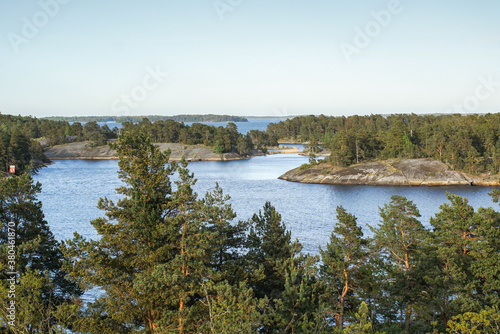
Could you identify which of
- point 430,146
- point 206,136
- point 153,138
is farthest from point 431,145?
point 153,138

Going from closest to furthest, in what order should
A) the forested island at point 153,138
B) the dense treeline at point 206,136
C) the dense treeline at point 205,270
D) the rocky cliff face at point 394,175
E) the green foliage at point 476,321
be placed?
the green foliage at point 476,321
the dense treeline at point 205,270
the rocky cliff face at point 394,175
the forested island at point 153,138
the dense treeline at point 206,136

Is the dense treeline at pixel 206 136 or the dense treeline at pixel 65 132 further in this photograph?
the dense treeline at pixel 65 132

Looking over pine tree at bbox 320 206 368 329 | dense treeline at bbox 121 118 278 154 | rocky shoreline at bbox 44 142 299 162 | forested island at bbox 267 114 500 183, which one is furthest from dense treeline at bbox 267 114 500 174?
pine tree at bbox 320 206 368 329

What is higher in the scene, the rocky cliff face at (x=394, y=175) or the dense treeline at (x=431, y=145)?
the dense treeline at (x=431, y=145)

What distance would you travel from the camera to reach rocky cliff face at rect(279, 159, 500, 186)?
69.2m

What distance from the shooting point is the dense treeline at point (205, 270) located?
13755 mm

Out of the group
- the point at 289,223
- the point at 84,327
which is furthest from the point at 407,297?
the point at 289,223

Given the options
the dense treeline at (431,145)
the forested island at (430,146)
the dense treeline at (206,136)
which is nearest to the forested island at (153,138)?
the dense treeline at (206,136)

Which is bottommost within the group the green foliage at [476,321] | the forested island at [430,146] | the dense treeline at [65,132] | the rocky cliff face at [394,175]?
the rocky cliff face at [394,175]

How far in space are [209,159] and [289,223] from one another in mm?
83789

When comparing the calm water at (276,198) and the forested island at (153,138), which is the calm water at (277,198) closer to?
the calm water at (276,198)

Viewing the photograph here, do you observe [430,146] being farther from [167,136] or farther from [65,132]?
[65,132]

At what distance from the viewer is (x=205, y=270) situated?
1455cm

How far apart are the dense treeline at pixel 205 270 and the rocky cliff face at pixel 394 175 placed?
53754 millimetres
